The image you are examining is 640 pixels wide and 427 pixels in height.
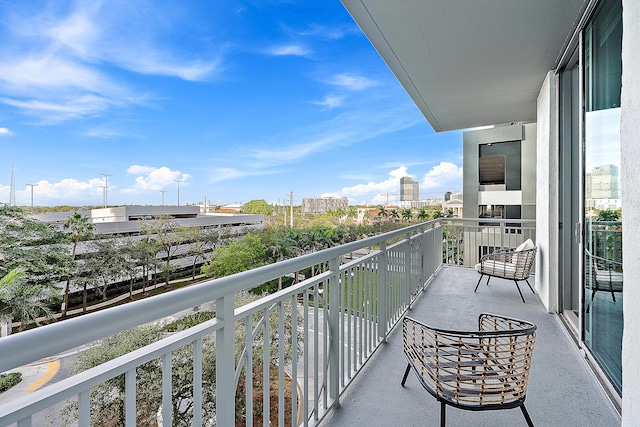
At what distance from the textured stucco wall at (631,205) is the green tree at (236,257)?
26.8 ft

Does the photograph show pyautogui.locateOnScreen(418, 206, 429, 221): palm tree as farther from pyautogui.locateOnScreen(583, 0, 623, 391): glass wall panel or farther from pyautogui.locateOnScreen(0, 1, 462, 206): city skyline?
pyautogui.locateOnScreen(583, 0, 623, 391): glass wall panel

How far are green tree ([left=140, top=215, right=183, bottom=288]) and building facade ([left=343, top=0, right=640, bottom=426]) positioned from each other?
7311 mm

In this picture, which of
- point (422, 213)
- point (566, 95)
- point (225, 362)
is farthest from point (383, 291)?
point (422, 213)

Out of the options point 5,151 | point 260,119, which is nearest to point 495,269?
point 5,151

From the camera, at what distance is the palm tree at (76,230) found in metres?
6.71

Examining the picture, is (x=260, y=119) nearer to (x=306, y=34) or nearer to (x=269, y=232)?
(x=306, y=34)

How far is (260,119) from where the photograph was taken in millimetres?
38969

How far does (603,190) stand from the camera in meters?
1.91

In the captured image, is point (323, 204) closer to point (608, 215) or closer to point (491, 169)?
point (491, 169)

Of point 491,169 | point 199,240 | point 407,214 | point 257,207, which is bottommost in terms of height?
point 199,240

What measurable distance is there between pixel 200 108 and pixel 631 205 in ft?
119

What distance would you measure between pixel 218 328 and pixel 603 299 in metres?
2.14

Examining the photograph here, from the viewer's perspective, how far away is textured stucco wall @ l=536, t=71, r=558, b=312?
2.88 metres

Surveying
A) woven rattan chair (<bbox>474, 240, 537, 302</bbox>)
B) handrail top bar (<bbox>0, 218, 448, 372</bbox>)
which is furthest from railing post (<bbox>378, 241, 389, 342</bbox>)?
woven rattan chair (<bbox>474, 240, 537, 302</bbox>)
